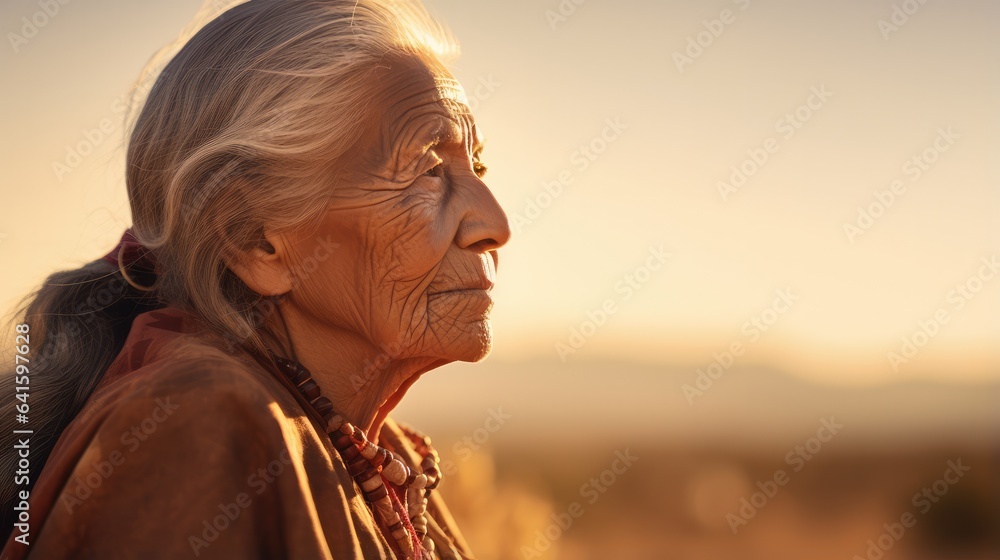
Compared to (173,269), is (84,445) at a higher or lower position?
lower

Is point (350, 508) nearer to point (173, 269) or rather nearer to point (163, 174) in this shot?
point (173, 269)

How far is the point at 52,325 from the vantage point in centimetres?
285

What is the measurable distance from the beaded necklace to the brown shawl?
200mm

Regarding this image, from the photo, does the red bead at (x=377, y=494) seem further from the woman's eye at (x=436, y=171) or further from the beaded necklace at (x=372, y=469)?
the woman's eye at (x=436, y=171)

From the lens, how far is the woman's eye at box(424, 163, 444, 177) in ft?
9.25

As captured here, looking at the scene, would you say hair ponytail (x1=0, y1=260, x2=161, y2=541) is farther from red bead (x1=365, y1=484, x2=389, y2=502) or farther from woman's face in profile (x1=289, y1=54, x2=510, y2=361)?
red bead (x1=365, y1=484, x2=389, y2=502)

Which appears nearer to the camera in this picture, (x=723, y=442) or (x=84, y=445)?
→ (x=84, y=445)

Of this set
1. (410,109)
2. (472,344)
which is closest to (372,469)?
(472,344)

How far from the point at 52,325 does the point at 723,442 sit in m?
17.1

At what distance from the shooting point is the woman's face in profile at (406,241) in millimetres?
2686

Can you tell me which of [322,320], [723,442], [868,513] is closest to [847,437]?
[723,442]

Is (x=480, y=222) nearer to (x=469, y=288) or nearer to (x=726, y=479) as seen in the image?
(x=469, y=288)

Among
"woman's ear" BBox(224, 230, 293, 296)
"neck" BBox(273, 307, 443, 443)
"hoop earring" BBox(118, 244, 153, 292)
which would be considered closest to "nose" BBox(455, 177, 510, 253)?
"neck" BBox(273, 307, 443, 443)

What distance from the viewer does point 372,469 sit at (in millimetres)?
2715
